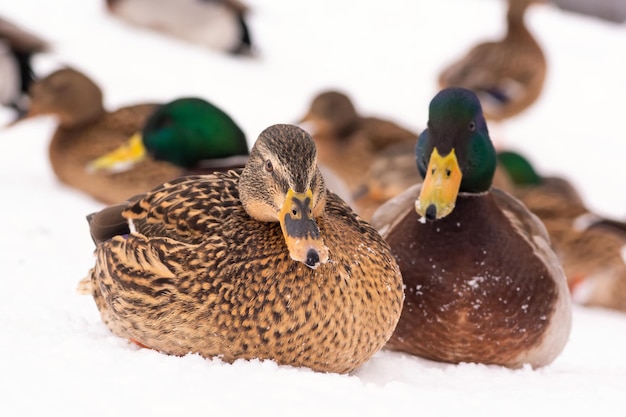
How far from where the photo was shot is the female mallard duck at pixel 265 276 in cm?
293

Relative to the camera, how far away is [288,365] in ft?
9.77

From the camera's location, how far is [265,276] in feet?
9.73

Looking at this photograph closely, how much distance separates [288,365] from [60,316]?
95cm

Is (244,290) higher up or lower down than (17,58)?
higher up

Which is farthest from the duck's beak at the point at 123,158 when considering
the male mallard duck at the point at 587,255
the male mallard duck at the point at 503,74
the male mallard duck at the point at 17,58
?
the male mallard duck at the point at 503,74

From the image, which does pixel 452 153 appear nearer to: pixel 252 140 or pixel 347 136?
pixel 347 136

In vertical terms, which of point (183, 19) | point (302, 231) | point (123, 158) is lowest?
point (183, 19)

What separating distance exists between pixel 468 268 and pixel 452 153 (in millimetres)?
423

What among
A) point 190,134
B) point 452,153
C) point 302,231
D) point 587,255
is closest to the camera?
point 302,231

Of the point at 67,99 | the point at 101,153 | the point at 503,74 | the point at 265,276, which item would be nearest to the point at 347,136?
the point at 101,153

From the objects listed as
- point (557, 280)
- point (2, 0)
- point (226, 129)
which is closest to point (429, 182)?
point (557, 280)

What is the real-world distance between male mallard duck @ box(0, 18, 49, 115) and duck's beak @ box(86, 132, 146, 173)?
1.88 meters

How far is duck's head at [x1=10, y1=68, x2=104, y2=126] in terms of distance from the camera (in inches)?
276

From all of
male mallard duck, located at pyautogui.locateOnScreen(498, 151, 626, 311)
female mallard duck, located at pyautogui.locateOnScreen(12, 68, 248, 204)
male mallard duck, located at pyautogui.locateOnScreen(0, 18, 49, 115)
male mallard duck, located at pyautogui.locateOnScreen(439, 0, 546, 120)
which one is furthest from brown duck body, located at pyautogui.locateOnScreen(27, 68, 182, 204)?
male mallard duck, located at pyautogui.locateOnScreen(439, 0, 546, 120)
